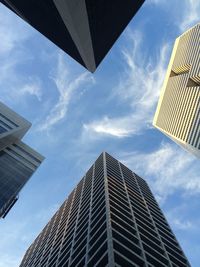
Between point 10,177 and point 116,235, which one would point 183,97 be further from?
point 116,235

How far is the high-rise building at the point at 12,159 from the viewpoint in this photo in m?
90.1

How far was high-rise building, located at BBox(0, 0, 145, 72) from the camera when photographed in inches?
859

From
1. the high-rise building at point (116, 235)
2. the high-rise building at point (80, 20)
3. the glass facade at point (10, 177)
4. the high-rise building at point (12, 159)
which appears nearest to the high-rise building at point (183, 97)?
the high-rise building at point (116, 235)

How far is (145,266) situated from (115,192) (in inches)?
1424

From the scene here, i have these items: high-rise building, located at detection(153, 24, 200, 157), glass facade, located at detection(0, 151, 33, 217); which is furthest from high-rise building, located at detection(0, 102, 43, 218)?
high-rise building, located at detection(153, 24, 200, 157)

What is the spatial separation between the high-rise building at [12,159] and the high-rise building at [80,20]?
6292cm

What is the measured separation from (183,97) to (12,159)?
64.6 m

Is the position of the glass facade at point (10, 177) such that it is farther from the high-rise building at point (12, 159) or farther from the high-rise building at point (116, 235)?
the high-rise building at point (116, 235)

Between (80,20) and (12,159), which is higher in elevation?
(12,159)

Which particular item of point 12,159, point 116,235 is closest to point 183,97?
point 12,159

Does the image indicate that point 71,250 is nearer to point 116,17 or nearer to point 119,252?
point 119,252

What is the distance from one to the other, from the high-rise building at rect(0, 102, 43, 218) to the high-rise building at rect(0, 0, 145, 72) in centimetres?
6292

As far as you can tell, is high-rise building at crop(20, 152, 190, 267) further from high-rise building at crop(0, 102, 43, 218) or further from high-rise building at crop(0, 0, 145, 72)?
high-rise building at crop(0, 0, 145, 72)

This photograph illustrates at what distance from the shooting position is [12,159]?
107 m
